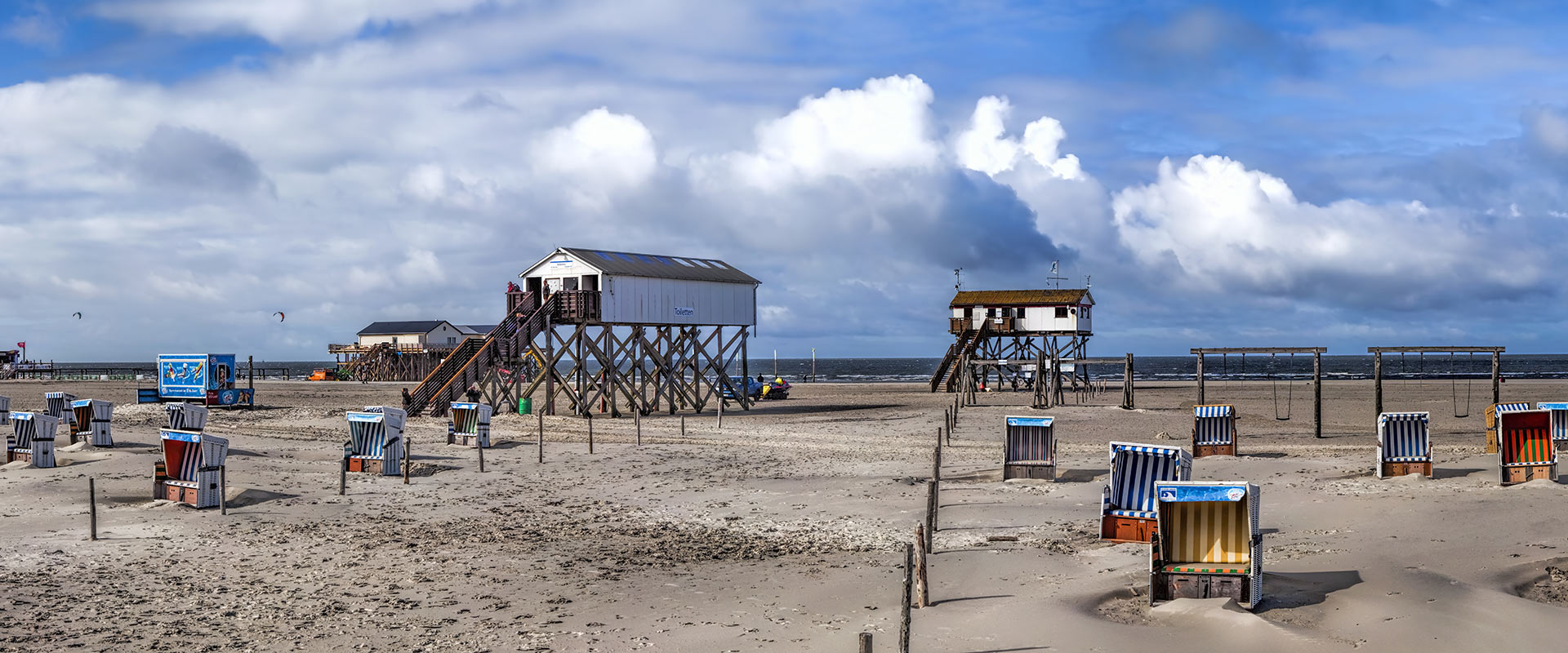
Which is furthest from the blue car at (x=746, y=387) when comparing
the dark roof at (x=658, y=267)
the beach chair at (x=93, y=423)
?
the beach chair at (x=93, y=423)

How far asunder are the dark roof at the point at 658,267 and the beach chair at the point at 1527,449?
29552mm

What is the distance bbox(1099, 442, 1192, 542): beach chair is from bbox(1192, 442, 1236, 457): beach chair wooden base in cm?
994

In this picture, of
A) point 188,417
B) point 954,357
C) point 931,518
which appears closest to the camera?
point 931,518

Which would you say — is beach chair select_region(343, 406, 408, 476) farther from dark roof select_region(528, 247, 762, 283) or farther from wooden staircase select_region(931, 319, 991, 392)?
wooden staircase select_region(931, 319, 991, 392)

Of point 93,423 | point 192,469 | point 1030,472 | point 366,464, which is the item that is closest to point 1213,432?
point 1030,472

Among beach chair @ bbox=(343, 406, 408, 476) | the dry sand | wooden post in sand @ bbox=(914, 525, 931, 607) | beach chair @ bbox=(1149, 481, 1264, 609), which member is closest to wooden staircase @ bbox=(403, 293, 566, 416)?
the dry sand

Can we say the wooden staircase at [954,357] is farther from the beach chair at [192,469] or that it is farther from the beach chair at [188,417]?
the beach chair at [192,469]

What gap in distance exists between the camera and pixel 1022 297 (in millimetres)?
67250

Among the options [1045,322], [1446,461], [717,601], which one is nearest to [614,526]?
[717,601]

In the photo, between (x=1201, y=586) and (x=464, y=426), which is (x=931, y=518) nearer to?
(x=1201, y=586)

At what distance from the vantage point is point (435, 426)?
34.2 meters

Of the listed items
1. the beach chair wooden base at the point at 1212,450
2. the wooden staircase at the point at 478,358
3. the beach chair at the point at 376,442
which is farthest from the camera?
the wooden staircase at the point at 478,358

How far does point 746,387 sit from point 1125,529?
1378 inches

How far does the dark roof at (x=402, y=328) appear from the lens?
95562mm
